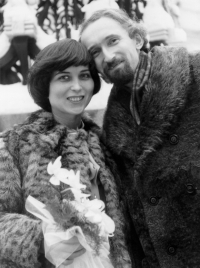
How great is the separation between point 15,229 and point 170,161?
870mm

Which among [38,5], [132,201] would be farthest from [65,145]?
[38,5]

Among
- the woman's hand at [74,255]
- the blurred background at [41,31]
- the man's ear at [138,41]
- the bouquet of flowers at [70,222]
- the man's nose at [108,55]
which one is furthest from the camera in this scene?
→ the blurred background at [41,31]

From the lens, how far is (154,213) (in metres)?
2.63

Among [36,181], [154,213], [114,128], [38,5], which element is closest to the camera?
[36,181]

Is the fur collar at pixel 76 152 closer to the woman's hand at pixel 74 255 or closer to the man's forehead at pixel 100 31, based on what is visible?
the woman's hand at pixel 74 255

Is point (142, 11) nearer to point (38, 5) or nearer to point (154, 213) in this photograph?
point (38, 5)

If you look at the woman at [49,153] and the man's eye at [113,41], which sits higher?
the man's eye at [113,41]

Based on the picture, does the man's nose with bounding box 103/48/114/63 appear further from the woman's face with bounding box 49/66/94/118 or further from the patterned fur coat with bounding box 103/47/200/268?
the patterned fur coat with bounding box 103/47/200/268

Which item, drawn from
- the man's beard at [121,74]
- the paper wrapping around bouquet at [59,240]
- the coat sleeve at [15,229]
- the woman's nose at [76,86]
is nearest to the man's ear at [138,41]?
the man's beard at [121,74]

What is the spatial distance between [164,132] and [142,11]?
288 centimetres

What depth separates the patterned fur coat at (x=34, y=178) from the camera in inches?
90.4

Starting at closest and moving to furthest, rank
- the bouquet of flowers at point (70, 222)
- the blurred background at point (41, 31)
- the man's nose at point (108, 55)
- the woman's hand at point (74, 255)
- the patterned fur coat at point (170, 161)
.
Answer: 1. the bouquet of flowers at point (70, 222)
2. the woman's hand at point (74, 255)
3. the patterned fur coat at point (170, 161)
4. the man's nose at point (108, 55)
5. the blurred background at point (41, 31)

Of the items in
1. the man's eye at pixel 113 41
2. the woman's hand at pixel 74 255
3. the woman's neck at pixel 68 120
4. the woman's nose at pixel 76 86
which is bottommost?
the woman's hand at pixel 74 255

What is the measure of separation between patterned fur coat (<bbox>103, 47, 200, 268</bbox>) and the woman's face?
1.15ft
